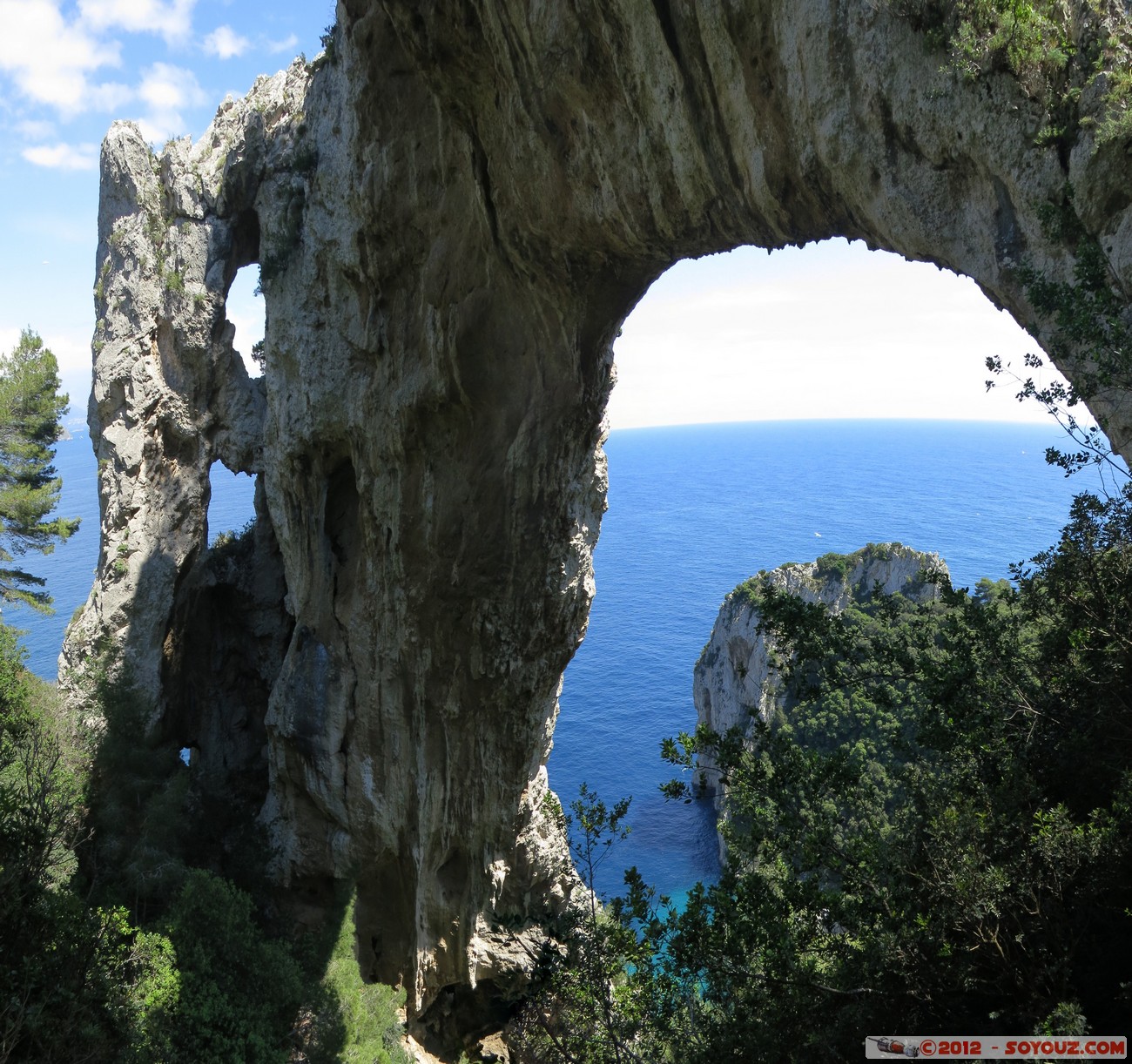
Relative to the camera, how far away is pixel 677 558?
8225 centimetres

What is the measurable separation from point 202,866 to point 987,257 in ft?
55.7

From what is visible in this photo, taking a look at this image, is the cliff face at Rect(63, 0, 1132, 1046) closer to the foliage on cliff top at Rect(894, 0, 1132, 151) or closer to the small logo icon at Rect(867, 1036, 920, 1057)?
the foliage on cliff top at Rect(894, 0, 1132, 151)

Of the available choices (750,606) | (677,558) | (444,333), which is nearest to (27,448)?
(444,333)

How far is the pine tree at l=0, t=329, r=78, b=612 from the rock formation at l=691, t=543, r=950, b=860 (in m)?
25.3

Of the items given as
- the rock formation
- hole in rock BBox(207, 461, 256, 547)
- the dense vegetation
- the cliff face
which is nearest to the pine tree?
the cliff face

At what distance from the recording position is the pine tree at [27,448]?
19062 mm

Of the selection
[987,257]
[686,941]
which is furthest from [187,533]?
[987,257]

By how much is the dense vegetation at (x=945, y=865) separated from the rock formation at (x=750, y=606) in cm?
2537

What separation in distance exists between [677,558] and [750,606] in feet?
147

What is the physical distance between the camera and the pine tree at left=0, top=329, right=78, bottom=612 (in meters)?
19.1

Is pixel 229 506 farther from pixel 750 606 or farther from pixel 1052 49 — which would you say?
pixel 1052 49

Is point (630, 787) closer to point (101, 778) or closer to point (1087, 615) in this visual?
point (101, 778)

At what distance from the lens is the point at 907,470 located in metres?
132

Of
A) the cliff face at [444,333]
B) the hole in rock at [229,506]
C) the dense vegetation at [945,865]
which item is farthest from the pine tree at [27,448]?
the hole in rock at [229,506]
